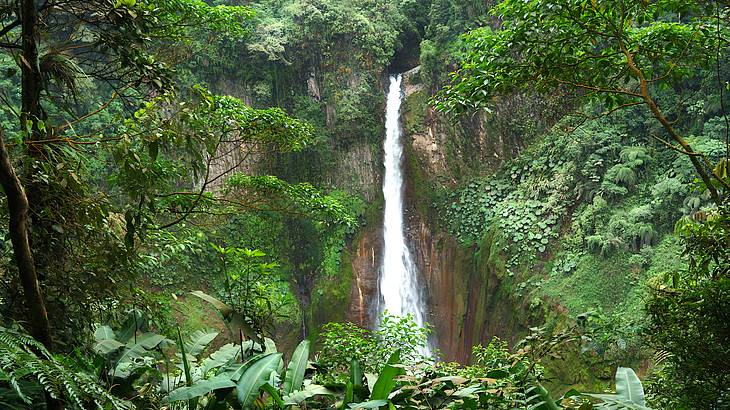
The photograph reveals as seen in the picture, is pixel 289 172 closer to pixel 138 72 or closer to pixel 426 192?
pixel 426 192

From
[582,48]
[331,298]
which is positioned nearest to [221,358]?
[582,48]

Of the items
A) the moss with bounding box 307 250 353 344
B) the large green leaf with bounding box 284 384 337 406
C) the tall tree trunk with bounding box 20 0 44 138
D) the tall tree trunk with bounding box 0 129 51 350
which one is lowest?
the moss with bounding box 307 250 353 344

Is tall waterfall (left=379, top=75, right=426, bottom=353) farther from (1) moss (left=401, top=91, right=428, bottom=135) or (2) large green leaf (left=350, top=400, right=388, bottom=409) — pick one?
(2) large green leaf (left=350, top=400, right=388, bottom=409)

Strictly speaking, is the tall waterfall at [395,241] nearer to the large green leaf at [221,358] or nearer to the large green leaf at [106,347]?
the large green leaf at [221,358]

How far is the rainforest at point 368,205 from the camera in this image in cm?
272

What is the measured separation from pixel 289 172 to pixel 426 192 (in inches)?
140

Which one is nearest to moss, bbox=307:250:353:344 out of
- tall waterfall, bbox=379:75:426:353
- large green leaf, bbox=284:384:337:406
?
tall waterfall, bbox=379:75:426:353

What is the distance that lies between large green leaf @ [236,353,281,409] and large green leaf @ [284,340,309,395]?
0.11m

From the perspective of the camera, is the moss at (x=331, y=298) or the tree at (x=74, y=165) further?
the moss at (x=331, y=298)

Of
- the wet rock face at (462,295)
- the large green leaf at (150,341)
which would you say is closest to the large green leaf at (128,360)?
the large green leaf at (150,341)

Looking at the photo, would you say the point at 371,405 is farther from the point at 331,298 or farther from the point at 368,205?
the point at 368,205

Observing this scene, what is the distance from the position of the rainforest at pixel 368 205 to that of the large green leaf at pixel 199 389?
0.02 metres

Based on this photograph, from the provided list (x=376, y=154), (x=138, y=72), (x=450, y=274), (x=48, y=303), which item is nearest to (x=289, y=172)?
(x=376, y=154)

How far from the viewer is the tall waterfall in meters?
13.0
